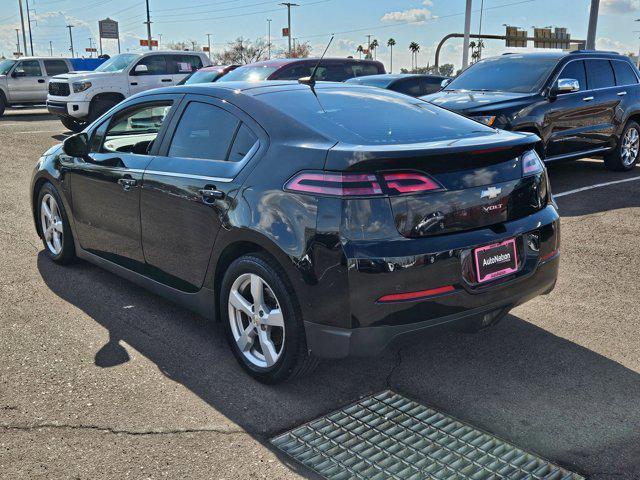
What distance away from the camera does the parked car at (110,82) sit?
16719 mm

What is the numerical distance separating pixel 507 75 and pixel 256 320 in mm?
7224

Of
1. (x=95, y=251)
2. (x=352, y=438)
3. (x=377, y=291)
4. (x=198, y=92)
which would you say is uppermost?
(x=198, y=92)

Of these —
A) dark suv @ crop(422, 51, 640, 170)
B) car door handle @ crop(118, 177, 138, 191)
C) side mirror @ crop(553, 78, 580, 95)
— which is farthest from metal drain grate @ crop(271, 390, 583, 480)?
side mirror @ crop(553, 78, 580, 95)

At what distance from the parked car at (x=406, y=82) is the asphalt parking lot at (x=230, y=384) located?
7774 millimetres

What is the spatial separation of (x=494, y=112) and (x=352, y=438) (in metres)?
6.16

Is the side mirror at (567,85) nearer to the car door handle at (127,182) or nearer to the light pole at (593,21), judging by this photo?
the car door handle at (127,182)

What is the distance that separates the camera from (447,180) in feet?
10.9

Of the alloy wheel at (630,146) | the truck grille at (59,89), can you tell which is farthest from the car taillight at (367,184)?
the truck grille at (59,89)

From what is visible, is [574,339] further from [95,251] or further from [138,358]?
[95,251]

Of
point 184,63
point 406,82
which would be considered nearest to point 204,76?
point 184,63

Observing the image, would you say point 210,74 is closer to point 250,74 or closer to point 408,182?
point 250,74

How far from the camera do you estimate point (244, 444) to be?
124 inches

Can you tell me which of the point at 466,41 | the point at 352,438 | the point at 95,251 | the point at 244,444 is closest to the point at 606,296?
the point at 352,438

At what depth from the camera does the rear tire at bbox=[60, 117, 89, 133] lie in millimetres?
17377
